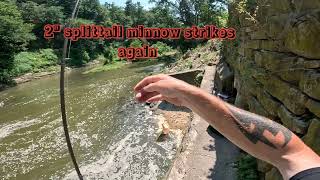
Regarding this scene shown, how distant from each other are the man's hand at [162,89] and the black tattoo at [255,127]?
190 mm

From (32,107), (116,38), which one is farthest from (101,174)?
(116,38)

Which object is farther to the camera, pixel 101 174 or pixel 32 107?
pixel 32 107

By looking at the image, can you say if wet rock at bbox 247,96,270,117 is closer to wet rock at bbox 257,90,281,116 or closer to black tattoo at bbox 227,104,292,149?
wet rock at bbox 257,90,281,116

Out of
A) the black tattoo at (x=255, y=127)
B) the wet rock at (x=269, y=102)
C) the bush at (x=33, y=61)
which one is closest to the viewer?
the black tattoo at (x=255, y=127)

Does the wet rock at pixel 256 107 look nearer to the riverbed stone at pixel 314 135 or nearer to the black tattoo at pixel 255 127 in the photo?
the riverbed stone at pixel 314 135

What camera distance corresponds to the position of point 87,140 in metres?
12.4

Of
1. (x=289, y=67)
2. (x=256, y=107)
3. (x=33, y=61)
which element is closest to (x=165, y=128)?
(x=256, y=107)

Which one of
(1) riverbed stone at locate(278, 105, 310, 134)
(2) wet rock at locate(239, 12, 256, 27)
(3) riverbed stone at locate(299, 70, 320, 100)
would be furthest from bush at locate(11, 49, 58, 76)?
(3) riverbed stone at locate(299, 70, 320, 100)

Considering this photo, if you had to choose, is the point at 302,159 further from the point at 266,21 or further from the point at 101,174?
the point at 101,174

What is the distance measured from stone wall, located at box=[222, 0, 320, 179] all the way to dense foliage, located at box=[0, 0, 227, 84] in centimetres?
2153

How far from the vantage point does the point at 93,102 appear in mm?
18156

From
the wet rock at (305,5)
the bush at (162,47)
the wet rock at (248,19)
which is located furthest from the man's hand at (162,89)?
the bush at (162,47)

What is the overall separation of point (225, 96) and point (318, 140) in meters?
6.43

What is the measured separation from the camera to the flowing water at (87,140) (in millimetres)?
9898
